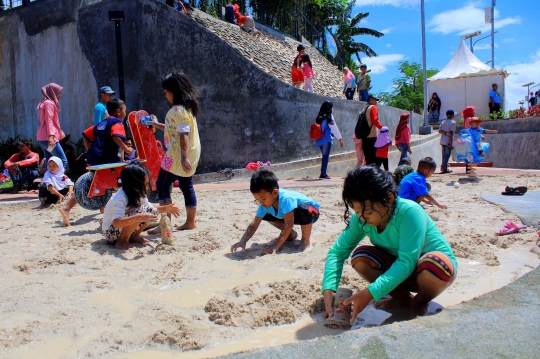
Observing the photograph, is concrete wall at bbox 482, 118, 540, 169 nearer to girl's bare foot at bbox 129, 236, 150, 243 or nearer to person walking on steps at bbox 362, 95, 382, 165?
person walking on steps at bbox 362, 95, 382, 165

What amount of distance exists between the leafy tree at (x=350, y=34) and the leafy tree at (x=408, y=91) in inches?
148

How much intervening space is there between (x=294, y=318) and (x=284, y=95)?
28.1ft

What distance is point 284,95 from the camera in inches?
427

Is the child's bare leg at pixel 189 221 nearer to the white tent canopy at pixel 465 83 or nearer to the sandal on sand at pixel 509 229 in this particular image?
the sandal on sand at pixel 509 229

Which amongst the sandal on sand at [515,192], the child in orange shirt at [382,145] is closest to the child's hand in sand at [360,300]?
the sandal on sand at [515,192]

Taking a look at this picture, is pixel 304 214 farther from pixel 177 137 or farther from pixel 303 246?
pixel 177 137

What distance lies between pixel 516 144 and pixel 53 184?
13.2 m

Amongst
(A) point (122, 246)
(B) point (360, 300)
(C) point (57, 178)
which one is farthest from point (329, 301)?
(C) point (57, 178)

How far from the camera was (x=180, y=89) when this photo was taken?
184 inches

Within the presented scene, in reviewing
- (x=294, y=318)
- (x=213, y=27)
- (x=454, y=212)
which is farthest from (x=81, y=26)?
(x=294, y=318)

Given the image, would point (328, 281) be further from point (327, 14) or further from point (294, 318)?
point (327, 14)

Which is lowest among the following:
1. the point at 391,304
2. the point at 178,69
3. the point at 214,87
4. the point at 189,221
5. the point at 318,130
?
the point at 391,304

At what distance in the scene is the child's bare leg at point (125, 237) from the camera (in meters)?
4.18

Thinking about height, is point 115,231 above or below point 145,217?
below
